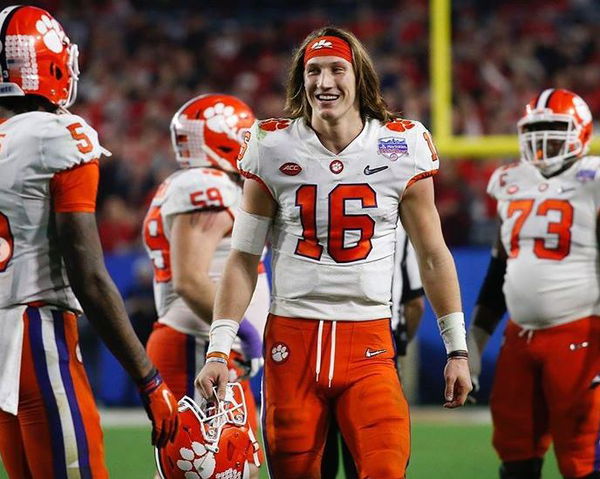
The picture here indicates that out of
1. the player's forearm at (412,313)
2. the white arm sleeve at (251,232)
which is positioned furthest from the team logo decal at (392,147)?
the player's forearm at (412,313)

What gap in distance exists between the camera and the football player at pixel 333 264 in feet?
9.70

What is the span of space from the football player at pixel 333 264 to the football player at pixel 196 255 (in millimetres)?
578

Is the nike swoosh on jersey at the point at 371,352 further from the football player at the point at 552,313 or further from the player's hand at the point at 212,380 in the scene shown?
the football player at the point at 552,313

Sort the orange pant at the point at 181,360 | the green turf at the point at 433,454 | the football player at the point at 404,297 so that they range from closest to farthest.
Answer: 1. the orange pant at the point at 181,360
2. the football player at the point at 404,297
3. the green turf at the point at 433,454

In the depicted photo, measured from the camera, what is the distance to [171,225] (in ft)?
12.5

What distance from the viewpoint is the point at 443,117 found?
8.00 metres

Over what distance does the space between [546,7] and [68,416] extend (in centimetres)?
1002

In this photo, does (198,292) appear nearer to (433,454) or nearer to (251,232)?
(251,232)

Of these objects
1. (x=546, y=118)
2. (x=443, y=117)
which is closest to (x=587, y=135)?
(x=546, y=118)

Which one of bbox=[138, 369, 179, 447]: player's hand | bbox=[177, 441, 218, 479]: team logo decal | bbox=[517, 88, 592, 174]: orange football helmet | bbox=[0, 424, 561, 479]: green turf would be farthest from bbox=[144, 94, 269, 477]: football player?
bbox=[0, 424, 561, 479]: green turf

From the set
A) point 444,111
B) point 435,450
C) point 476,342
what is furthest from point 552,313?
point 444,111

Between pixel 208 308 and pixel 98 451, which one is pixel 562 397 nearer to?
pixel 208 308

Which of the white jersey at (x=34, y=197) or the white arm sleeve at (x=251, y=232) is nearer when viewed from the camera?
the white jersey at (x=34, y=197)

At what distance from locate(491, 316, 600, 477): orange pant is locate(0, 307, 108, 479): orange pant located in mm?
2008
